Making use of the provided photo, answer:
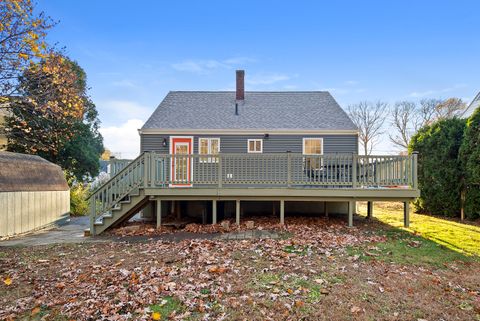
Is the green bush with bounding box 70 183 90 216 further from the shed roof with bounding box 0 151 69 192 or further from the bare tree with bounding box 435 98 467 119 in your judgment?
the bare tree with bounding box 435 98 467 119

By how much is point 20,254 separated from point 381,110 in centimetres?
3528

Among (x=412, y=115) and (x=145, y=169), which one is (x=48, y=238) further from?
(x=412, y=115)

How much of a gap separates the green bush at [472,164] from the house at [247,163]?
3.83 metres

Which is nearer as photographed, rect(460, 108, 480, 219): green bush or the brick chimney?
rect(460, 108, 480, 219): green bush

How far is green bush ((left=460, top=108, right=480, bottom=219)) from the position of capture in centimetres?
1002

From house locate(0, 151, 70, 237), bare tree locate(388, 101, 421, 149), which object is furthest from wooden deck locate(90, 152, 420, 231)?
bare tree locate(388, 101, 421, 149)

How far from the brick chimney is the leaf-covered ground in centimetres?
939

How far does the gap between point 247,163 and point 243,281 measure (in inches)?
181

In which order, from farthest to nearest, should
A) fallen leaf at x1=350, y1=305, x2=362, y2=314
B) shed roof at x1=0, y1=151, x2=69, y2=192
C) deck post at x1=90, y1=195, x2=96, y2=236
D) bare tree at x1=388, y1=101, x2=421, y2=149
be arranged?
bare tree at x1=388, y1=101, x2=421, y2=149 < shed roof at x1=0, y1=151, x2=69, y2=192 < deck post at x1=90, y1=195, x2=96, y2=236 < fallen leaf at x1=350, y1=305, x2=362, y2=314

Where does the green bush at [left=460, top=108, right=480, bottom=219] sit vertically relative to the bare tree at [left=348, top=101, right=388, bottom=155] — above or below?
below

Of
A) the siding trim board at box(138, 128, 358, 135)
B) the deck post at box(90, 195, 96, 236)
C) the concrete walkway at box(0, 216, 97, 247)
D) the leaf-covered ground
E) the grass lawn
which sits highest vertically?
the siding trim board at box(138, 128, 358, 135)

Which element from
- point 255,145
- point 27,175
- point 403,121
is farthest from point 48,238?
point 403,121

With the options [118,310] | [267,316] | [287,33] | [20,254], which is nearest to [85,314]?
Result: [118,310]

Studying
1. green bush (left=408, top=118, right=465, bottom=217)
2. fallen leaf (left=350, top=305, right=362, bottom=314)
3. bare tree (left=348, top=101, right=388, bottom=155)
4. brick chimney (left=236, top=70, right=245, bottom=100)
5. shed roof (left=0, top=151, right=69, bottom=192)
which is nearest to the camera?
fallen leaf (left=350, top=305, right=362, bottom=314)
